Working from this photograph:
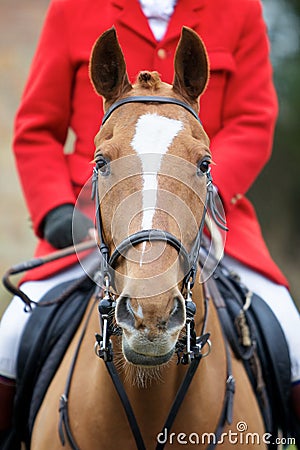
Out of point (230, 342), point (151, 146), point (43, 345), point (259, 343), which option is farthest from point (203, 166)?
point (43, 345)

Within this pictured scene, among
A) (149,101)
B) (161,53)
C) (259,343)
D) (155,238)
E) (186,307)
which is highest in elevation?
(161,53)

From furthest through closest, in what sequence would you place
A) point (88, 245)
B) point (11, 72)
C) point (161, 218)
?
point (11, 72)
point (88, 245)
point (161, 218)

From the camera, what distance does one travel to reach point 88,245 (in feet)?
12.3

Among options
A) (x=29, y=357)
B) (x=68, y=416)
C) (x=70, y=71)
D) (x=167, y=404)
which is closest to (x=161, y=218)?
(x=167, y=404)

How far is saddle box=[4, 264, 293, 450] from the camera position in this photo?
3.89 m

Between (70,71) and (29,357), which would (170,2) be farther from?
(29,357)

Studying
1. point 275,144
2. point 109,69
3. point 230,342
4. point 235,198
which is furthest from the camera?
point 275,144

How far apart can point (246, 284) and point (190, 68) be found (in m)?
1.48

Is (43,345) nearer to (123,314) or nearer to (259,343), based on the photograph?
(259,343)

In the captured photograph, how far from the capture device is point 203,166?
309cm

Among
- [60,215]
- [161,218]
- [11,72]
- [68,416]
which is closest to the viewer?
[161,218]

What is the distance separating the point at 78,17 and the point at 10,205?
41.2ft

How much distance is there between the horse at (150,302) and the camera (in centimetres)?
272

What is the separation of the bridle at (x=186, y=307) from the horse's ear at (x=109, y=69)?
114 mm
